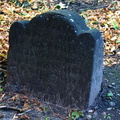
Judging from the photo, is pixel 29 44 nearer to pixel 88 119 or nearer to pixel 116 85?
pixel 88 119

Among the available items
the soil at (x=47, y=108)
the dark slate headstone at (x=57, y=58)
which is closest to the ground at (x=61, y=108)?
the soil at (x=47, y=108)

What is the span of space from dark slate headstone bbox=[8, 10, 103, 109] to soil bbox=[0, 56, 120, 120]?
11 centimetres

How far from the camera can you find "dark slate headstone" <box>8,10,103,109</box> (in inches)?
128

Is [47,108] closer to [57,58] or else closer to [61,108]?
[61,108]

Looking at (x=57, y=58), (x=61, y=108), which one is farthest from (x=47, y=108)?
(x=57, y=58)

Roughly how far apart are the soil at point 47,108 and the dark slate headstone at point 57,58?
0.35 feet

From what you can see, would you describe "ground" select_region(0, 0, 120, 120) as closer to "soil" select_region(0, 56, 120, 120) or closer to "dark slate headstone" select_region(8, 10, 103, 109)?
"soil" select_region(0, 56, 120, 120)

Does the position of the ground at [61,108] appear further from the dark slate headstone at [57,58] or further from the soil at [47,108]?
the dark slate headstone at [57,58]

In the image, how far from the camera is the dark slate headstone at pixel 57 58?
3.25 m

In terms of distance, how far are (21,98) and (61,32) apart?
115 cm

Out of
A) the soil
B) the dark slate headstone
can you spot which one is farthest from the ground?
the dark slate headstone

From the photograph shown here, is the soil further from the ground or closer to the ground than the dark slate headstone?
closer to the ground

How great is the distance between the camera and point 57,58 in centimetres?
340

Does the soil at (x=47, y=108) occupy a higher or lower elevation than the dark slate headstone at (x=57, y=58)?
lower
